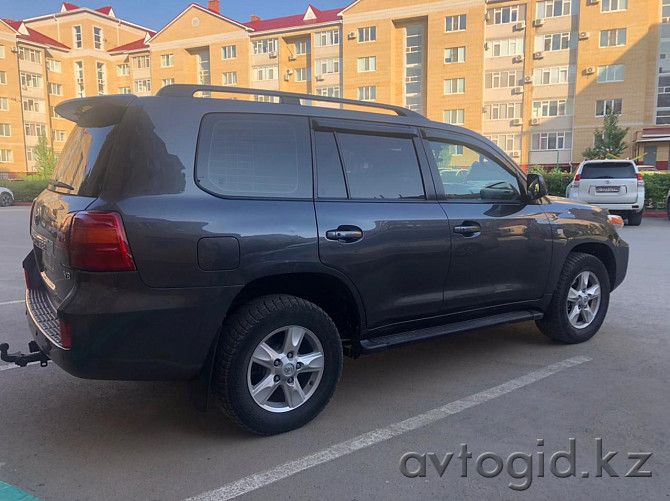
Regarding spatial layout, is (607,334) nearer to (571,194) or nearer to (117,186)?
(117,186)

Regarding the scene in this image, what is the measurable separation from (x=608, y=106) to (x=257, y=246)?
1764 inches

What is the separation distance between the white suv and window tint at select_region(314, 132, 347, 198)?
43.9 feet

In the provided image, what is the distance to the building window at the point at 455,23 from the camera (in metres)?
43.9

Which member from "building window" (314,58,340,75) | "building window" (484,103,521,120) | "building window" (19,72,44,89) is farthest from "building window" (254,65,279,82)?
"building window" (19,72,44,89)

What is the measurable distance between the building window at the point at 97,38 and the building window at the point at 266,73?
20.7 m

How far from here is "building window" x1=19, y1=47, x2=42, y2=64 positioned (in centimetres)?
5591

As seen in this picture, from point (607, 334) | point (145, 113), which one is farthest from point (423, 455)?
point (607, 334)

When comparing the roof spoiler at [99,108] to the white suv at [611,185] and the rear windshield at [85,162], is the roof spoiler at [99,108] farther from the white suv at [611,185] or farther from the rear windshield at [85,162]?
the white suv at [611,185]

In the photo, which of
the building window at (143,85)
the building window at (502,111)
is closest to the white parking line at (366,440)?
the building window at (502,111)

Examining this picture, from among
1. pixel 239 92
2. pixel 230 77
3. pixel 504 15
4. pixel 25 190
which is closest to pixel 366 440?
pixel 239 92

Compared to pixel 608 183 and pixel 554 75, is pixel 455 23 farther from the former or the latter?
pixel 608 183

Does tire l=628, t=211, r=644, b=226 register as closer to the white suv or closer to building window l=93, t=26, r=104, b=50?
the white suv

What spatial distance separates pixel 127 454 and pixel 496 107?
4548 cm

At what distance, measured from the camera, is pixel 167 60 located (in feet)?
182
